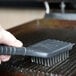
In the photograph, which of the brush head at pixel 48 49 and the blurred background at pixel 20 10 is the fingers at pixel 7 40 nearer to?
the brush head at pixel 48 49

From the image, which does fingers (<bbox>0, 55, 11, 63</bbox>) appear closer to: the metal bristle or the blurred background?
the metal bristle

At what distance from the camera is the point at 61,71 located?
0.44 m

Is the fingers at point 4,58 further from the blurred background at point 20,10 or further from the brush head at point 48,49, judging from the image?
the blurred background at point 20,10

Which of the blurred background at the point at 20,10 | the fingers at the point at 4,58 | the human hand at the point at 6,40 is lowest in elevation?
the blurred background at the point at 20,10

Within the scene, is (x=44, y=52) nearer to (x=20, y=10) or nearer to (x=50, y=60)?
(x=50, y=60)

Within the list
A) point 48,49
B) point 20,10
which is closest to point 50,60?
point 48,49

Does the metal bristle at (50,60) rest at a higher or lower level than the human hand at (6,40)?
lower

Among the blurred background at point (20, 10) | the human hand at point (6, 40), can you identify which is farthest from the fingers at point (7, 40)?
the blurred background at point (20, 10)

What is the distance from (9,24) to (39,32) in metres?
0.60

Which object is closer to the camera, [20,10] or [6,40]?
[6,40]

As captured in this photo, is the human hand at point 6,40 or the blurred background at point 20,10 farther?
the blurred background at point 20,10

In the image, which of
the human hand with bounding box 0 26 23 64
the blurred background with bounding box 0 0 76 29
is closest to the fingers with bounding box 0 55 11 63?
the human hand with bounding box 0 26 23 64

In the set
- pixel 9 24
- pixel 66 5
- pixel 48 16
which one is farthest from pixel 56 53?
pixel 9 24

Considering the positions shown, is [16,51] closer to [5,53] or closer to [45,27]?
[5,53]
